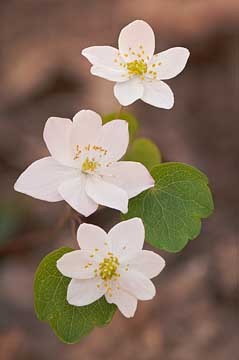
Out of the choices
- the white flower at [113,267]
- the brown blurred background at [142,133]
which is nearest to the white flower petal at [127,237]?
the white flower at [113,267]

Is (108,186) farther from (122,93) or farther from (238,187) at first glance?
(238,187)

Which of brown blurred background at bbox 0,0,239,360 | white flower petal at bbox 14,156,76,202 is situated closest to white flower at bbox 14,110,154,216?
white flower petal at bbox 14,156,76,202

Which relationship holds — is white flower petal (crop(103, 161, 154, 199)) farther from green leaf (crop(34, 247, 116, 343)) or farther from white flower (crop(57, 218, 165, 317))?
green leaf (crop(34, 247, 116, 343))

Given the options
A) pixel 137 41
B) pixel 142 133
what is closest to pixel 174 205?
pixel 137 41

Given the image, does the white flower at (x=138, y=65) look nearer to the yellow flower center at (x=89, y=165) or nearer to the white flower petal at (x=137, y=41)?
the white flower petal at (x=137, y=41)

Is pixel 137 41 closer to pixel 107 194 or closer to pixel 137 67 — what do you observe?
pixel 137 67

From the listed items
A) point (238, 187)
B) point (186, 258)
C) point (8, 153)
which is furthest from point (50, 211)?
point (238, 187)
